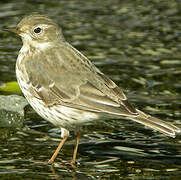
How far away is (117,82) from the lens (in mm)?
10867

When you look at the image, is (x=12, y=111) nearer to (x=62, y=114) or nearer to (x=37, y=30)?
(x=37, y=30)

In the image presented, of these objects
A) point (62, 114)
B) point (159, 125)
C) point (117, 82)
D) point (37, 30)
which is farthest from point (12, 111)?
point (159, 125)

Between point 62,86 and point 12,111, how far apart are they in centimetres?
146

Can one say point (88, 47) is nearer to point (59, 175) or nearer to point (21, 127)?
point (21, 127)

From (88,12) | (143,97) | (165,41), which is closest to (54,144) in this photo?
(143,97)

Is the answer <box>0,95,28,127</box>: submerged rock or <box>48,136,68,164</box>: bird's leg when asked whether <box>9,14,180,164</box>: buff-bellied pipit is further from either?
<box>0,95,28,127</box>: submerged rock

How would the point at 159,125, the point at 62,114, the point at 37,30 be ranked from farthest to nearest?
the point at 37,30, the point at 62,114, the point at 159,125

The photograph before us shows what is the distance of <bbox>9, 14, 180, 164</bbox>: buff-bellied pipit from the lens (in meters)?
7.47

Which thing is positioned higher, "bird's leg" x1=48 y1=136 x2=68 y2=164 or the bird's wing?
the bird's wing

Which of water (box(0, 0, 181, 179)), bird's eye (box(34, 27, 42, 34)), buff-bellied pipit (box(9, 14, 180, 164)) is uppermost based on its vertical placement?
bird's eye (box(34, 27, 42, 34))

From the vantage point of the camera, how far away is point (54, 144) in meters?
8.39

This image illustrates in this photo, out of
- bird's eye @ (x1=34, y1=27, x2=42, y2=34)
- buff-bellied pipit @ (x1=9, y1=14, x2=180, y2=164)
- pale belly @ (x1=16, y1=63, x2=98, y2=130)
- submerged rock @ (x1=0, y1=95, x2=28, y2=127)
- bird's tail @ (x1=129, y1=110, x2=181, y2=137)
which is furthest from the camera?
submerged rock @ (x1=0, y1=95, x2=28, y2=127)

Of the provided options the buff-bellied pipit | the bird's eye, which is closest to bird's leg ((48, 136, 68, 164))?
the buff-bellied pipit

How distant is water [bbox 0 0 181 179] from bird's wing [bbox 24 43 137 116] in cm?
83
